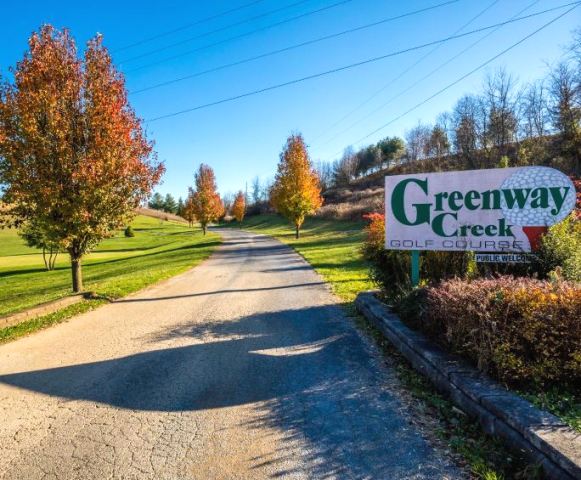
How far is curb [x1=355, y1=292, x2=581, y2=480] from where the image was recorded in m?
2.46

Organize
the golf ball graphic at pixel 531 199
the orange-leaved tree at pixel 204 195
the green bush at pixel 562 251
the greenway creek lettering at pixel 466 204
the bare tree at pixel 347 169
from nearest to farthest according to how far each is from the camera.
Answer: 1. the green bush at pixel 562 251
2. the golf ball graphic at pixel 531 199
3. the greenway creek lettering at pixel 466 204
4. the orange-leaved tree at pixel 204 195
5. the bare tree at pixel 347 169

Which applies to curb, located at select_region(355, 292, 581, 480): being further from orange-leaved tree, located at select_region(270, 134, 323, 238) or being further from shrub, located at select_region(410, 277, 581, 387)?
orange-leaved tree, located at select_region(270, 134, 323, 238)

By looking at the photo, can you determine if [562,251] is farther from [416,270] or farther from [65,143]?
[65,143]

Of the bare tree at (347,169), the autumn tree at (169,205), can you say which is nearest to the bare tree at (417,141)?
the bare tree at (347,169)

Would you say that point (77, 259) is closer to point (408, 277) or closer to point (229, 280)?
point (229, 280)

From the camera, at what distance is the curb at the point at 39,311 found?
23.1ft

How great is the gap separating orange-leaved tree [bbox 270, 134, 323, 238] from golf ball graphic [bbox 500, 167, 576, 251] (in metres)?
22.9

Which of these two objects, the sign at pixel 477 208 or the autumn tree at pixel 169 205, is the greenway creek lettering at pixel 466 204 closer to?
the sign at pixel 477 208

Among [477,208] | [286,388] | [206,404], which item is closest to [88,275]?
[206,404]

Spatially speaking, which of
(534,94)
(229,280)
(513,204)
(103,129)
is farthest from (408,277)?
(534,94)

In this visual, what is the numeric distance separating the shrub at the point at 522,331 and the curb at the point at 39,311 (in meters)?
7.64

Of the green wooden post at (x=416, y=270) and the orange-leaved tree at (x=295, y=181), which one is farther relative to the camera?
the orange-leaved tree at (x=295, y=181)

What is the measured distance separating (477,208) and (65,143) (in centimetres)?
883

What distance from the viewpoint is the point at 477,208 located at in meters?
6.10
